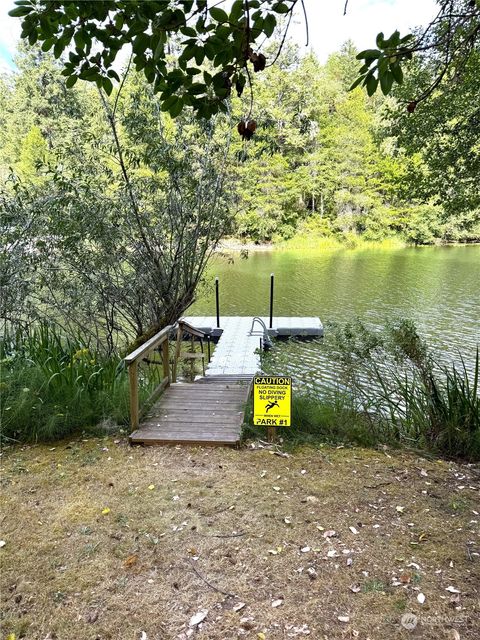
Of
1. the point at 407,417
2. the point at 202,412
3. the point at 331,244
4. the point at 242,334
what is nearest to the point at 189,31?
the point at 202,412

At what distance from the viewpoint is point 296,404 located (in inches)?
153

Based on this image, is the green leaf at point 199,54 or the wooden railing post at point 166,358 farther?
the wooden railing post at point 166,358

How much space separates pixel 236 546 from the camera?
223 centimetres

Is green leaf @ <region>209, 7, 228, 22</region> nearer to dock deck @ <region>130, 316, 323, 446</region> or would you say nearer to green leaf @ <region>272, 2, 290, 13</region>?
green leaf @ <region>272, 2, 290, 13</region>

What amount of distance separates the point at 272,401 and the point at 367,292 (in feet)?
39.0

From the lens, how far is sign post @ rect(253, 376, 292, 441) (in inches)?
133

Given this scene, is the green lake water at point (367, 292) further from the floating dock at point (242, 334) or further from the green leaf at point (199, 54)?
the green leaf at point (199, 54)

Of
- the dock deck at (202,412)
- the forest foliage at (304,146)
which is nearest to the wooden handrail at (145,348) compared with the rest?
the dock deck at (202,412)

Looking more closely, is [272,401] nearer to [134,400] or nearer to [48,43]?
[134,400]

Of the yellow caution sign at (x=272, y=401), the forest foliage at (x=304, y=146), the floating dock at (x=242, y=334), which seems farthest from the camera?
the floating dock at (x=242, y=334)

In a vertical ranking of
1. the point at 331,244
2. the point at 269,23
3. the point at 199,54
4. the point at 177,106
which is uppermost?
the point at 269,23

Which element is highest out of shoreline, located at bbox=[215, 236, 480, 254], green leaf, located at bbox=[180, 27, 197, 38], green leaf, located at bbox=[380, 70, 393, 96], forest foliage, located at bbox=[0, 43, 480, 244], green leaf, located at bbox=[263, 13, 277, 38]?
forest foliage, located at bbox=[0, 43, 480, 244]

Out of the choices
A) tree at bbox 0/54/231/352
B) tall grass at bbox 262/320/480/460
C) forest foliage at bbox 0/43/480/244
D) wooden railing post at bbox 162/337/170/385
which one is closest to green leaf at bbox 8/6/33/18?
forest foliage at bbox 0/43/480/244

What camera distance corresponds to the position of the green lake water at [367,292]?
10063mm
